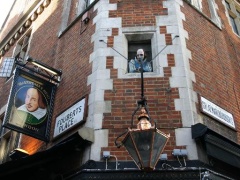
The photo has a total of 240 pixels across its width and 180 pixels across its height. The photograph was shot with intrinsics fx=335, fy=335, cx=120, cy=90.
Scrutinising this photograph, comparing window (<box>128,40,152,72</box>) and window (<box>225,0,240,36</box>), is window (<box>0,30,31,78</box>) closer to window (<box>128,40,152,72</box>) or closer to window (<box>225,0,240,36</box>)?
window (<box>128,40,152,72</box>)

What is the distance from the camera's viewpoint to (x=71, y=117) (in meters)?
7.05

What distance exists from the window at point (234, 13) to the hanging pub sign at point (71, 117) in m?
7.22

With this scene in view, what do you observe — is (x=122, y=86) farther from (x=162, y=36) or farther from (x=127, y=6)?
(x=127, y=6)

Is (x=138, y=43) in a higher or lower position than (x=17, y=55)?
lower

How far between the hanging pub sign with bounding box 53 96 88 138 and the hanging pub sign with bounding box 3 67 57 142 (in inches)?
11.4

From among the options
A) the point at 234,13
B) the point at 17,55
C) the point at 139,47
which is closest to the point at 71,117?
the point at 139,47

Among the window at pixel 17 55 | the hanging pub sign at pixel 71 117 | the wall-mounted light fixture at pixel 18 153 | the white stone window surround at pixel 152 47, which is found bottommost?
the wall-mounted light fixture at pixel 18 153

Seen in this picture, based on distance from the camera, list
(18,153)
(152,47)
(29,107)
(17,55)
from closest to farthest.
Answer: (29,107) < (152,47) < (18,153) < (17,55)

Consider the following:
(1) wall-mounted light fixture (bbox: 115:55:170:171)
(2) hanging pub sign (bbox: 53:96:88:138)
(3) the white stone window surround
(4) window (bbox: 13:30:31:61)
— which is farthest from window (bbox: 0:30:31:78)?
(1) wall-mounted light fixture (bbox: 115:55:170:171)

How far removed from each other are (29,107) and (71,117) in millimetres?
995

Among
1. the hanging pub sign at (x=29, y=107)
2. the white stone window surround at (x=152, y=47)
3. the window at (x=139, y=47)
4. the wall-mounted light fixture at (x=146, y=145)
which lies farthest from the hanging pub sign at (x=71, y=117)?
the wall-mounted light fixture at (x=146, y=145)

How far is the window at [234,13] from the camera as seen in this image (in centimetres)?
1195

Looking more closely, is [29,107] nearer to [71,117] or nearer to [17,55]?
[71,117]

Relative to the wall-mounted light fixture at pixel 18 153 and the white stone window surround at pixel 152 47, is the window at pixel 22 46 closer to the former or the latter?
the wall-mounted light fixture at pixel 18 153
